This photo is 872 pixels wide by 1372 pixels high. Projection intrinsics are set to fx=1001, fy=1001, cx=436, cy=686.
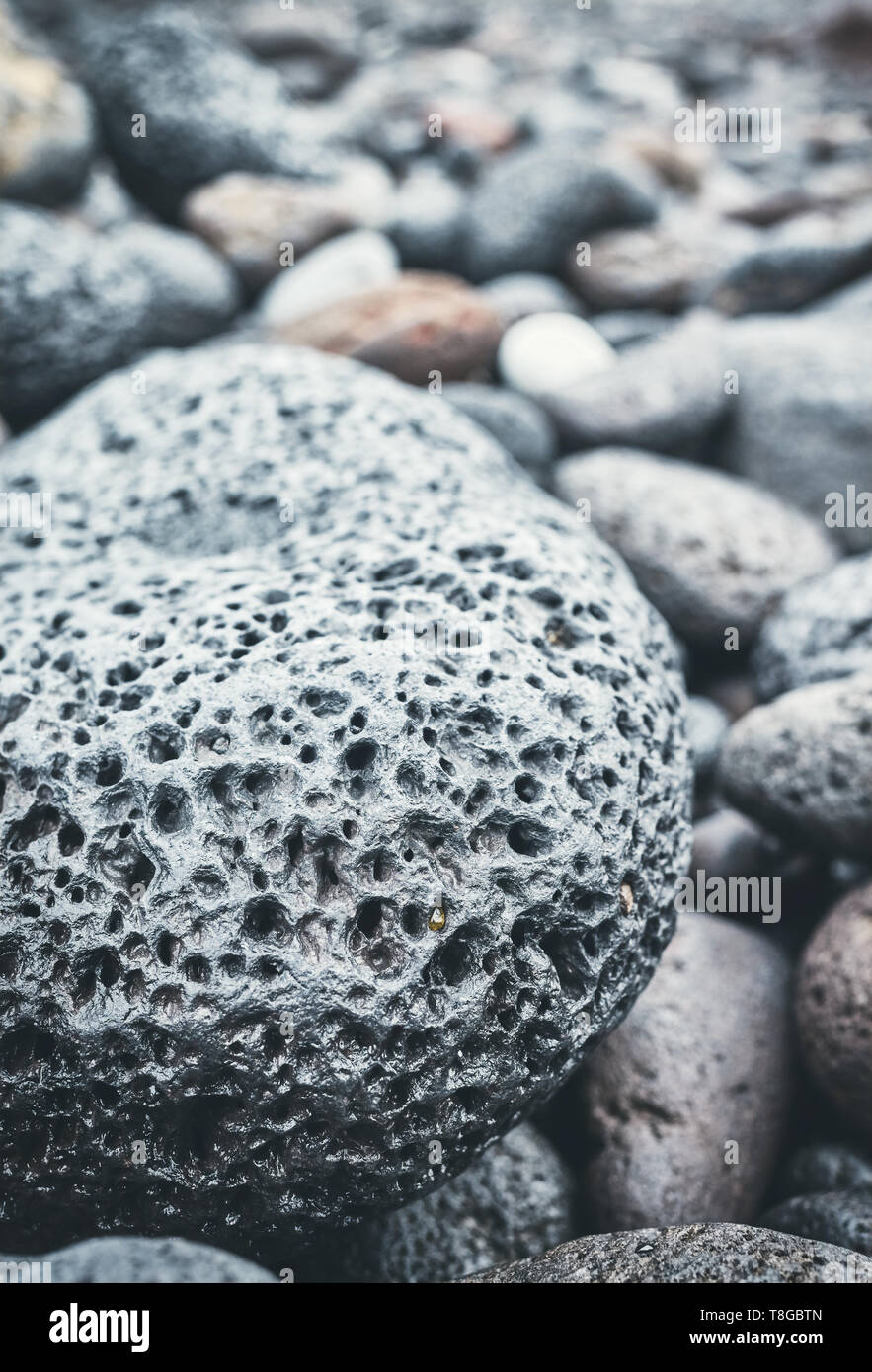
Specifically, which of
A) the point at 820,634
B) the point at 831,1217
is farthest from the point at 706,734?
the point at 831,1217

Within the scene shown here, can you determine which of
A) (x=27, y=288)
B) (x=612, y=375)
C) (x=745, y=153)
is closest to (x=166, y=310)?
(x=27, y=288)

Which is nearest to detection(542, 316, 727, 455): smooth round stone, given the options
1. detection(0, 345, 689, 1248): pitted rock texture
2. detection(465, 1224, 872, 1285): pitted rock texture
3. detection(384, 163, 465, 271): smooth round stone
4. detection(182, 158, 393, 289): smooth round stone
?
detection(384, 163, 465, 271): smooth round stone

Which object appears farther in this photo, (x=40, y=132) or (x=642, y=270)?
(x=642, y=270)

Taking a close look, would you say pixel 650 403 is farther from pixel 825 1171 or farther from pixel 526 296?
pixel 825 1171

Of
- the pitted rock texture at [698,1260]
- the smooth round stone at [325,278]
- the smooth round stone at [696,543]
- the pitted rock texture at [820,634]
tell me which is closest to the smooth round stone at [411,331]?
the smooth round stone at [325,278]

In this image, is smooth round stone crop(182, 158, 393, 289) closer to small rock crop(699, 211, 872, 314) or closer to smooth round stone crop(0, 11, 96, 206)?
smooth round stone crop(0, 11, 96, 206)

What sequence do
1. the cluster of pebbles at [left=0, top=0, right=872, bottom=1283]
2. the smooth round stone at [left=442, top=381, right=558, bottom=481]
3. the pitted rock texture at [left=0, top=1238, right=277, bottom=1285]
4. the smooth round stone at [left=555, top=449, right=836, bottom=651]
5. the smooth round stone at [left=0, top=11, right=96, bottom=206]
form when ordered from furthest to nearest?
the smooth round stone at [left=0, top=11, right=96, bottom=206] < the smooth round stone at [left=442, top=381, right=558, bottom=481] < the smooth round stone at [left=555, top=449, right=836, bottom=651] < the cluster of pebbles at [left=0, top=0, right=872, bottom=1283] < the pitted rock texture at [left=0, top=1238, right=277, bottom=1285]
